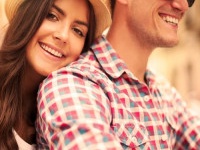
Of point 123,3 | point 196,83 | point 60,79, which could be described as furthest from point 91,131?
point 196,83

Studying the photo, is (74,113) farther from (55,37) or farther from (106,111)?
(55,37)

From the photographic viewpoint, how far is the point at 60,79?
44.0 inches

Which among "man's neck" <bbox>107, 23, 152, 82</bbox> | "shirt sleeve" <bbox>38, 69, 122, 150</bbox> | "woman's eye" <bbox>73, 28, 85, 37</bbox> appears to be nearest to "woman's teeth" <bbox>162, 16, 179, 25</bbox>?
"man's neck" <bbox>107, 23, 152, 82</bbox>

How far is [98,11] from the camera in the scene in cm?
132

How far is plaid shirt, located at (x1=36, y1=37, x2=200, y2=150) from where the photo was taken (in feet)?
3.27

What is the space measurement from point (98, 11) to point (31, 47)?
0.25 meters

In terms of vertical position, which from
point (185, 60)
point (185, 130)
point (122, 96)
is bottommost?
point (185, 60)

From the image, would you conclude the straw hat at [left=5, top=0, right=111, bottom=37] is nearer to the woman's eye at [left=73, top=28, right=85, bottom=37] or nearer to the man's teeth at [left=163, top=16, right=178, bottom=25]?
the woman's eye at [left=73, top=28, right=85, bottom=37]

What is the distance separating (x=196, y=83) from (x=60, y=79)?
260 centimetres

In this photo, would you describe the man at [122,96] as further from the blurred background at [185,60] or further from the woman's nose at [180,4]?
the blurred background at [185,60]

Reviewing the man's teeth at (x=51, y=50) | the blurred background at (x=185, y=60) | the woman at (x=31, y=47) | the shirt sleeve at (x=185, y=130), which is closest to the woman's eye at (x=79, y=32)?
the woman at (x=31, y=47)

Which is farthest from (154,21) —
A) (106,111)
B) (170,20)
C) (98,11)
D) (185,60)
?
(185,60)

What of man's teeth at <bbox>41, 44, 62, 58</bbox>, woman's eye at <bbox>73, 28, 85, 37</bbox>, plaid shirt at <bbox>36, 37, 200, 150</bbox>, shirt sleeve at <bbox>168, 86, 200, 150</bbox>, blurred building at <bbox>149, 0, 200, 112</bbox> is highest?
woman's eye at <bbox>73, 28, 85, 37</bbox>

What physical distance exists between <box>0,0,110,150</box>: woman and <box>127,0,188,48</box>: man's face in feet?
0.38
